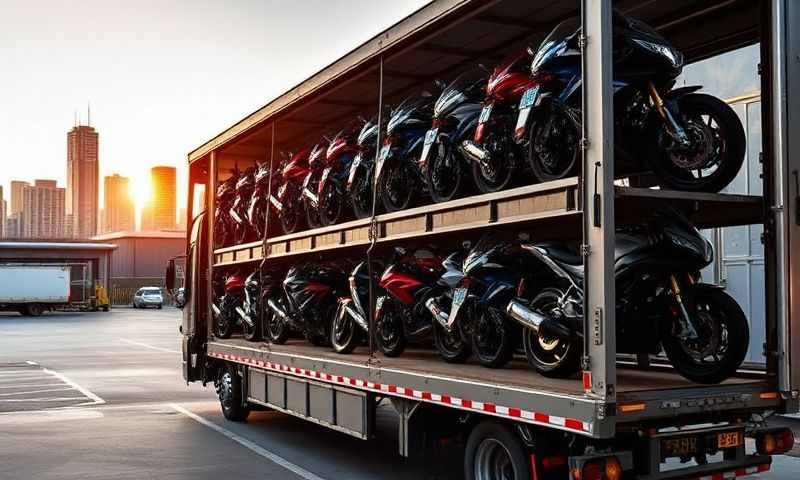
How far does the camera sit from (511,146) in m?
6.27

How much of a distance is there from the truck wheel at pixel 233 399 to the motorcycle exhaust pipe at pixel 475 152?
16.1ft

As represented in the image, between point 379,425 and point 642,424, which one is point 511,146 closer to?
point 642,424

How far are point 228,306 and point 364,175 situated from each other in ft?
11.8

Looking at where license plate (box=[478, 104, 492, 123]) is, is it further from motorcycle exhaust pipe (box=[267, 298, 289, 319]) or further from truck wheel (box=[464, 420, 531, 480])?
motorcycle exhaust pipe (box=[267, 298, 289, 319])

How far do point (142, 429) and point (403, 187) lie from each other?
4588 mm

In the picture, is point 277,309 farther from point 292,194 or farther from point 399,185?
point 399,185

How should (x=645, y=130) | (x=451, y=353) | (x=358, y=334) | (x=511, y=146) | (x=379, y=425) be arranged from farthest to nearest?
(x=379, y=425)
(x=358, y=334)
(x=451, y=353)
(x=511, y=146)
(x=645, y=130)

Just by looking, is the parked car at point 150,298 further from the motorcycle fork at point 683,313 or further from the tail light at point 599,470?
the tail light at point 599,470

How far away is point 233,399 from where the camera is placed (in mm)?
10352

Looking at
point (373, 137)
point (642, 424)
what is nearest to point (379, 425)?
point (373, 137)

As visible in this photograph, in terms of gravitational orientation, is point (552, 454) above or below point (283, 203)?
below

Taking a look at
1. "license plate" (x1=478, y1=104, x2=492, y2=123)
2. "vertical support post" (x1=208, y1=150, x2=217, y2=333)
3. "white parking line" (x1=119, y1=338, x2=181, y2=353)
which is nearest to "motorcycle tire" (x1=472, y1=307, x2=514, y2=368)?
"license plate" (x1=478, y1=104, x2=492, y2=123)

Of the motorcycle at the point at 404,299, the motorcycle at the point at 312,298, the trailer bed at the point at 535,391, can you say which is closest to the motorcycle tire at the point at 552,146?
the trailer bed at the point at 535,391

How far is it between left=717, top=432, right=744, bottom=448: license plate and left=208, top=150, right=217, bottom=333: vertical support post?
7440mm
